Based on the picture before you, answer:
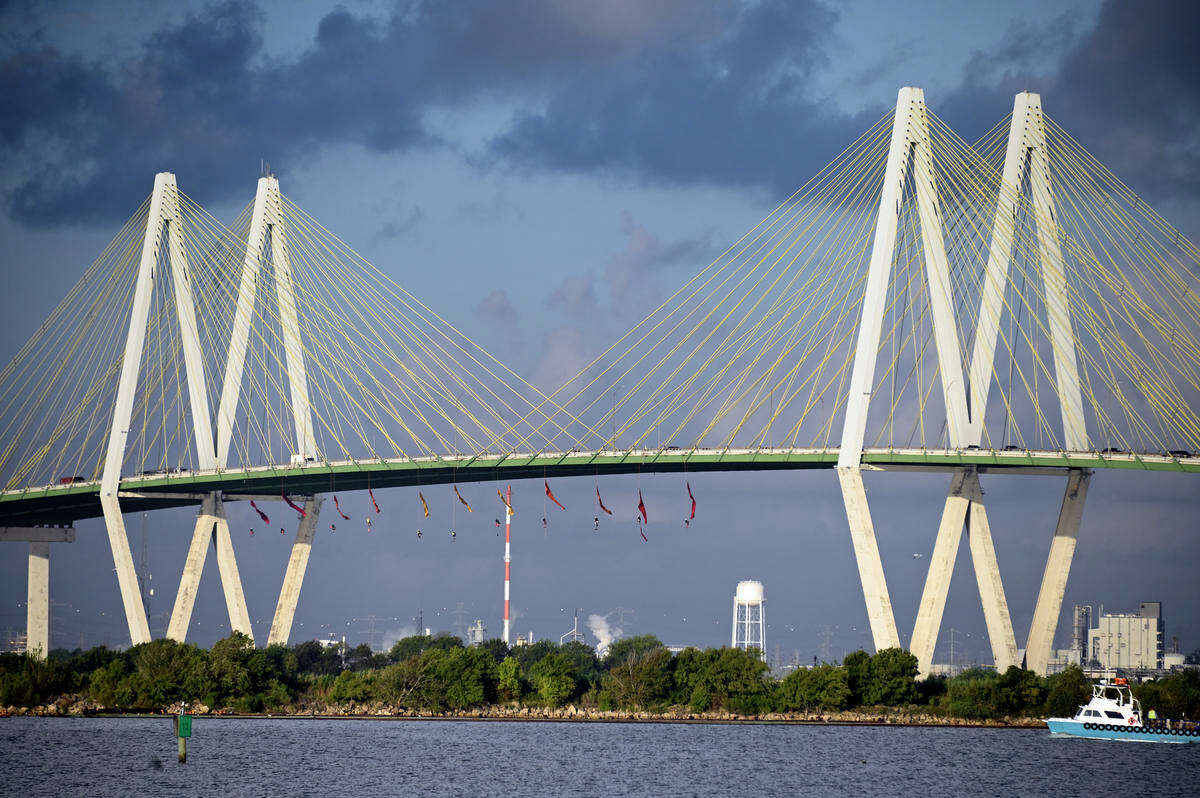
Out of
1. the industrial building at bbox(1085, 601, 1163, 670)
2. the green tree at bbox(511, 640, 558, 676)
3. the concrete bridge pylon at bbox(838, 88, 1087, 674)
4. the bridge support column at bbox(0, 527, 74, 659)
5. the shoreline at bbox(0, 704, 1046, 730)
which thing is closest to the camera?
the concrete bridge pylon at bbox(838, 88, 1087, 674)

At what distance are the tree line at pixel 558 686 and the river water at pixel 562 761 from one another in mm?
1703

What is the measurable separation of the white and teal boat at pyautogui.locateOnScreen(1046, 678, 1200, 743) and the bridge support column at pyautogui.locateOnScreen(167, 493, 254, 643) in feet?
139

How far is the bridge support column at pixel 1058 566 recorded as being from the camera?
227ft

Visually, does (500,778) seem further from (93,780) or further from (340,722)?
(340,722)

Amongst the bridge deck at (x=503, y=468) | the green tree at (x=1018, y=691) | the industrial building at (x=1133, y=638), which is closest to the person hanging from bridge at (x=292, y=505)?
the bridge deck at (x=503, y=468)

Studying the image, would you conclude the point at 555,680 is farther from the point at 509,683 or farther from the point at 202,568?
the point at 202,568

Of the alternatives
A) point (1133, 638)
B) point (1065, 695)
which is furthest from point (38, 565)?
point (1133, 638)

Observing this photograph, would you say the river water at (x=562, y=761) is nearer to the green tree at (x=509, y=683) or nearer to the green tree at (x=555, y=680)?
the green tree at (x=555, y=680)

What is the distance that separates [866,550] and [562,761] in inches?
693

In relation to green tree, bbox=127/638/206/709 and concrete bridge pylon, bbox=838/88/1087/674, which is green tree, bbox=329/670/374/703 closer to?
→ green tree, bbox=127/638/206/709

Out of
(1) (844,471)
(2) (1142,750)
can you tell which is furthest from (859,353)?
(2) (1142,750)

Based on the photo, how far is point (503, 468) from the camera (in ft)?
259

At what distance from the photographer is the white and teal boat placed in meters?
68.7

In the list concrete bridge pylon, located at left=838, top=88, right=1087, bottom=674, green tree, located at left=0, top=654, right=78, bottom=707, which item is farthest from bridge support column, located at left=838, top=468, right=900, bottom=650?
green tree, located at left=0, top=654, right=78, bottom=707
